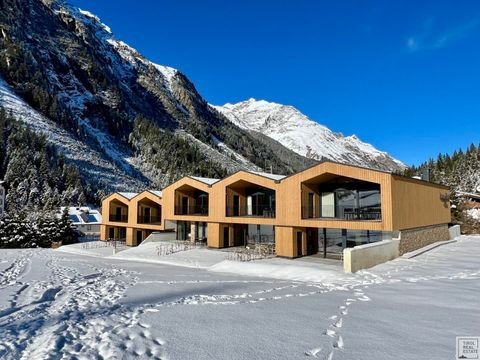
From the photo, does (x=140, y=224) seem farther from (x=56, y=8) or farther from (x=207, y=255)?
(x=56, y=8)

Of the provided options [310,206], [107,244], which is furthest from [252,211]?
[107,244]

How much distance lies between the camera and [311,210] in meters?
21.8

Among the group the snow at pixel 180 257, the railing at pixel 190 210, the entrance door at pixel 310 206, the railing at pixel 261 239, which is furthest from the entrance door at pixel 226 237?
the entrance door at pixel 310 206

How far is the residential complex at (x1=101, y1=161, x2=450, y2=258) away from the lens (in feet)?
62.0

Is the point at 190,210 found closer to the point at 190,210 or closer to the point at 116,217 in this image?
the point at 190,210

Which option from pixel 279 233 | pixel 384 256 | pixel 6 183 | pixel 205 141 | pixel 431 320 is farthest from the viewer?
pixel 205 141

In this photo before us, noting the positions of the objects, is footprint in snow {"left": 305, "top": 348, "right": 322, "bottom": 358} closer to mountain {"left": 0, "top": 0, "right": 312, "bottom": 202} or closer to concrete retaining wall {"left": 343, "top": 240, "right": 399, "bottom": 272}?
concrete retaining wall {"left": 343, "top": 240, "right": 399, "bottom": 272}

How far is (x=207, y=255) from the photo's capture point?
2302 cm

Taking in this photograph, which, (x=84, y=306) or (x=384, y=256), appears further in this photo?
(x=384, y=256)

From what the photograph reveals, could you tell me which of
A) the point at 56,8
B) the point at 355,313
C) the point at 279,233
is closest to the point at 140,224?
the point at 279,233

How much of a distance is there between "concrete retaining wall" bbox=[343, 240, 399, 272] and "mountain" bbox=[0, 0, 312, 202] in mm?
68432

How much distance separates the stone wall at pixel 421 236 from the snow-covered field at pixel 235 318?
5885 millimetres

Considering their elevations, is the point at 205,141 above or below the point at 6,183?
above

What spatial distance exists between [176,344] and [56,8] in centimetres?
18591
